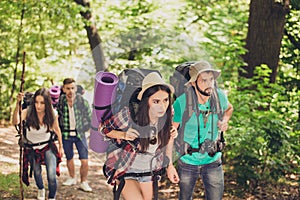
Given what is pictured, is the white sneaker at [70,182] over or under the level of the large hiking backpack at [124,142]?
under

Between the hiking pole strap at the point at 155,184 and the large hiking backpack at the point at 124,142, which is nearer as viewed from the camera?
the large hiking backpack at the point at 124,142

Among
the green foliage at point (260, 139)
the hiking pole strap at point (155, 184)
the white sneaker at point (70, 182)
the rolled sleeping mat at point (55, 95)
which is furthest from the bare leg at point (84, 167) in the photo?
the hiking pole strap at point (155, 184)

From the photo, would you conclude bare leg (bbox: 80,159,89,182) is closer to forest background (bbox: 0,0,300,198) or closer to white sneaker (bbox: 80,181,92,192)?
white sneaker (bbox: 80,181,92,192)

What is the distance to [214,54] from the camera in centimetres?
782

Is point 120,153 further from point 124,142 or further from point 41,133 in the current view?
point 41,133

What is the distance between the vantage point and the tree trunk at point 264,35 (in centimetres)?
867

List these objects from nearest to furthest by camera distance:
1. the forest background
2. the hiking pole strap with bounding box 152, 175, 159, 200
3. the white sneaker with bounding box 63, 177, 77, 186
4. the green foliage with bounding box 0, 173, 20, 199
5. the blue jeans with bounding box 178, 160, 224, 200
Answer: the hiking pole strap with bounding box 152, 175, 159, 200 → the blue jeans with bounding box 178, 160, 224, 200 → the green foliage with bounding box 0, 173, 20, 199 → the forest background → the white sneaker with bounding box 63, 177, 77, 186

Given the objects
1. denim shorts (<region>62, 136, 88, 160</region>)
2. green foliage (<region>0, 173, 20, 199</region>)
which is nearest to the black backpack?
denim shorts (<region>62, 136, 88, 160</region>)

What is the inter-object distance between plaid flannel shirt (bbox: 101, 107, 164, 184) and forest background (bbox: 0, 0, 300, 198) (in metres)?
0.89

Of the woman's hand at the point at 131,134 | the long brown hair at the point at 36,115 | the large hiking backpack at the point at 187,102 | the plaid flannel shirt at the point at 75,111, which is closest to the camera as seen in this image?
the woman's hand at the point at 131,134

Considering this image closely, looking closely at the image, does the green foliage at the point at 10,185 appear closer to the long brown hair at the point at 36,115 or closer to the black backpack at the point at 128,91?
the long brown hair at the point at 36,115

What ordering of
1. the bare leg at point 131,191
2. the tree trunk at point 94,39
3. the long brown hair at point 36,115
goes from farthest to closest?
the tree trunk at point 94,39 < the long brown hair at point 36,115 < the bare leg at point 131,191

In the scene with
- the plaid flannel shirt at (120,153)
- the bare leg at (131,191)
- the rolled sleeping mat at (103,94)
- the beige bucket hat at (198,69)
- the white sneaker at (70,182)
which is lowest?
the white sneaker at (70,182)

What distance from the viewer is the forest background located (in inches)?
→ 282
